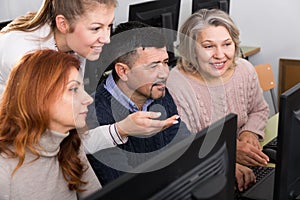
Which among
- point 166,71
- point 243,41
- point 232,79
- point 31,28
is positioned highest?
point 31,28

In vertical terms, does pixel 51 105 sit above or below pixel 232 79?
above

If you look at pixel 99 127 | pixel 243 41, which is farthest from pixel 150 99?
pixel 243 41

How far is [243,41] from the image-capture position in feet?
14.6

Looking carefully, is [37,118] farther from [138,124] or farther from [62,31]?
[62,31]

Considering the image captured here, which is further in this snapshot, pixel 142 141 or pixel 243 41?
pixel 243 41

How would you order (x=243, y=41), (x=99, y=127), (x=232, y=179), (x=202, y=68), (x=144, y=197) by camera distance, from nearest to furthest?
(x=144, y=197) → (x=232, y=179) → (x=99, y=127) → (x=202, y=68) → (x=243, y=41)

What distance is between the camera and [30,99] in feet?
4.55

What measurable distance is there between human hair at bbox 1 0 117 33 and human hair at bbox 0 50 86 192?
1.64 feet

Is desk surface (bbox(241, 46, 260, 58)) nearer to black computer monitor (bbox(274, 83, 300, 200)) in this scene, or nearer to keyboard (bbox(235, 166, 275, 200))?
keyboard (bbox(235, 166, 275, 200))

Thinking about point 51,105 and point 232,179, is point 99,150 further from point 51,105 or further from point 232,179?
point 232,179

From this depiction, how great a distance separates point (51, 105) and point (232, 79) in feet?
3.73

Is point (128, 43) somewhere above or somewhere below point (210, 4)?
above

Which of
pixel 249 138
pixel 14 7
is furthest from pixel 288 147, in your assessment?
pixel 14 7

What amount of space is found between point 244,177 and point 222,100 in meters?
0.53
